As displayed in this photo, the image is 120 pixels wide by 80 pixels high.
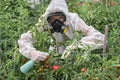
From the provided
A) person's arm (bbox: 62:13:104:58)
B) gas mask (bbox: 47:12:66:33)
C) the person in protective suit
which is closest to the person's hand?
the person in protective suit

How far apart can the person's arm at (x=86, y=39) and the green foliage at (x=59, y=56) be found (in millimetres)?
50

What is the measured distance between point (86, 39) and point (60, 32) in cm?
31

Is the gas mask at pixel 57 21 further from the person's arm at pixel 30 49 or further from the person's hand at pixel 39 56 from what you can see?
the person's hand at pixel 39 56

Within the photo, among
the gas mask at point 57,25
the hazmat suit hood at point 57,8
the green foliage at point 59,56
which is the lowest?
the green foliage at point 59,56

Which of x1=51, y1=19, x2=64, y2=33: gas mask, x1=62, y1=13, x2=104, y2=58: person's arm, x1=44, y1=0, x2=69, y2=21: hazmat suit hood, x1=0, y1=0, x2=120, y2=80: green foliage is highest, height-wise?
x1=44, y1=0, x2=69, y2=21: hazmat suit hood

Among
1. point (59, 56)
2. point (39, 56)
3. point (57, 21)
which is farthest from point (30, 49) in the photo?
point (57, 21)

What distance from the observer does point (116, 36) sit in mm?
3822

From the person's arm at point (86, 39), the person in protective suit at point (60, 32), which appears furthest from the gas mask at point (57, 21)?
the person's arm at point (86, 39)

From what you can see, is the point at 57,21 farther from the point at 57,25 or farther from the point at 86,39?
the point at 86,39

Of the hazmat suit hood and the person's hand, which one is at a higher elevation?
the hazmat suit hood

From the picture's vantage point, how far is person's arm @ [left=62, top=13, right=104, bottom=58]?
3217 millimetres

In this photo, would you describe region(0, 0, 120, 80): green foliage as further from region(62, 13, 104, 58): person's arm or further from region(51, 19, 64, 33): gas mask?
region(51, 19, 64, 33): gas mask

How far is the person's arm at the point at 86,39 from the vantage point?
3.22 meters

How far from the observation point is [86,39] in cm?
341
